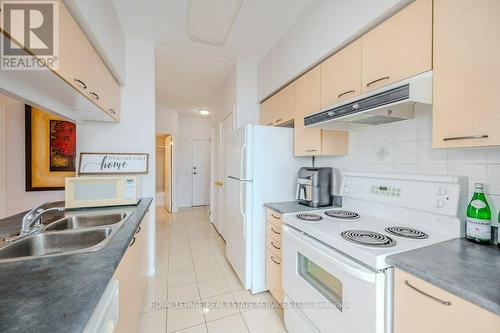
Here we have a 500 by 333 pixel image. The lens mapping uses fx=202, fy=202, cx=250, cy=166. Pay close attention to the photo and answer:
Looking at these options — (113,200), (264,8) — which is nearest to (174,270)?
(113,200)

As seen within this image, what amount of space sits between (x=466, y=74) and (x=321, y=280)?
1.28m

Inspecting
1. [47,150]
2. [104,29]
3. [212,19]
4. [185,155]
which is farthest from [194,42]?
[185,155]

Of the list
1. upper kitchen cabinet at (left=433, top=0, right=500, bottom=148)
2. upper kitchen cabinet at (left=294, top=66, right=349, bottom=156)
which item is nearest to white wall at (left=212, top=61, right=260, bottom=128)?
upper kitchen cabinet at (left=294, top=66, right=349, bottom=156)

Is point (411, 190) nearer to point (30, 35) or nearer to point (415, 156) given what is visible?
point (415, 156)

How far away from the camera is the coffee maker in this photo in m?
1.85

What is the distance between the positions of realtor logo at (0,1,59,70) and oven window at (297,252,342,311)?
1.76 metres

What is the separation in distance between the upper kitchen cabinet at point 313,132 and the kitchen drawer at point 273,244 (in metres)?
0.85

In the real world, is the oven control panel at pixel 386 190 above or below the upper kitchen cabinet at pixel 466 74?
below

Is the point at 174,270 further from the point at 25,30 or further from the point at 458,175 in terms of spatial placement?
the point at 458,175

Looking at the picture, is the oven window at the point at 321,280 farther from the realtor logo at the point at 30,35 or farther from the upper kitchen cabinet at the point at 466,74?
the realtor logo at the point at 30,35

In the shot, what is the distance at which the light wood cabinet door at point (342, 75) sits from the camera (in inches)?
53.8

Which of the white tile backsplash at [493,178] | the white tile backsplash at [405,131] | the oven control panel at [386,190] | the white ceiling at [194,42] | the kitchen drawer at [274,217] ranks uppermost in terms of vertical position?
the white ceiling at [194,42]

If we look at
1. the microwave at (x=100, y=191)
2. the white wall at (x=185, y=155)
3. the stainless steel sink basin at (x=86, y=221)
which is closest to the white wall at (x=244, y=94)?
the microwave at (x=100, y=191)

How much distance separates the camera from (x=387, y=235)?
1.17 meters
